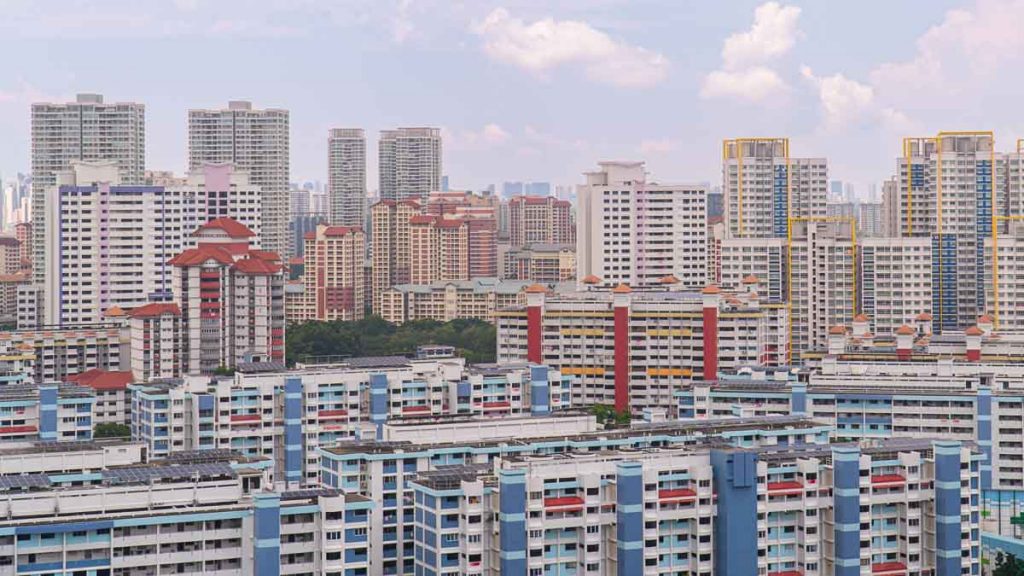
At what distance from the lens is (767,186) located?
4172 centimetres

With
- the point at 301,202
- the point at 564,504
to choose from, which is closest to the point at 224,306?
the point at 564,504

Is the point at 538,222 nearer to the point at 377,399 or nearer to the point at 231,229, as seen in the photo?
the point at 231,229

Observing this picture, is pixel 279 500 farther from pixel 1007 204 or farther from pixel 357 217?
pixel 357 217

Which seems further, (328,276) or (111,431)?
(328,276)

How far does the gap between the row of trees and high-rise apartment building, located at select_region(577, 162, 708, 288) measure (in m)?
3.10

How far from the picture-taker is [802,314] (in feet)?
118

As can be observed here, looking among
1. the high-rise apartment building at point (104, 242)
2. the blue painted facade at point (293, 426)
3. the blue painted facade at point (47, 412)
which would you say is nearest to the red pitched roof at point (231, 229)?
the high-rise apartment building at point (104, 242)

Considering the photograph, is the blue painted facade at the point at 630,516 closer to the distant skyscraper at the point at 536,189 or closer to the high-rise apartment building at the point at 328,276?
the high-rise apartment building at the point at 328,276

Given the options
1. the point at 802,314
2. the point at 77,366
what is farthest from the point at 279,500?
the point at 802,314

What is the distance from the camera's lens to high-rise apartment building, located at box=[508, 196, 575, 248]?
65.2 metres

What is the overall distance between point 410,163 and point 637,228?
3140 centimetres

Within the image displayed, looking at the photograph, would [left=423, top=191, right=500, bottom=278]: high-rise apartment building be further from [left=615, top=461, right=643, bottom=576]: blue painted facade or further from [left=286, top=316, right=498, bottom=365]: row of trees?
[left=615, top=461, right=643, bottom=576]: blue painted facade

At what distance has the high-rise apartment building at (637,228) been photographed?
36.8 m

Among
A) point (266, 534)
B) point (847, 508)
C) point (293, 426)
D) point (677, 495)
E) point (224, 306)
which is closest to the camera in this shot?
point (266, 534)
